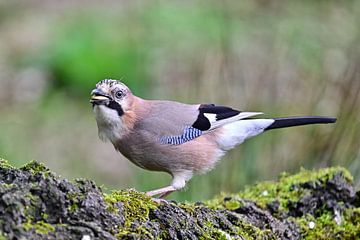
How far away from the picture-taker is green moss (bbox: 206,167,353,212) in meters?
4.28

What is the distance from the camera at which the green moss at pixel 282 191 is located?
428 cm

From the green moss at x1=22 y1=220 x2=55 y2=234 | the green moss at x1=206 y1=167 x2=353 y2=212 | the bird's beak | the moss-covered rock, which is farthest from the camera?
the bird's beak

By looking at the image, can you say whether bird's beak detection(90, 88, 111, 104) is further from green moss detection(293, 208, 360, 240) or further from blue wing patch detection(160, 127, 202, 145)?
green moss detection(293, 208, 360, 240)

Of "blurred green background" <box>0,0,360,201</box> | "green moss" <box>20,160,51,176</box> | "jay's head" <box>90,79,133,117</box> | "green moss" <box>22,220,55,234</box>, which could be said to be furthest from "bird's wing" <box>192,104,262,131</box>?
"green moss" <box>22,220,55,234</box>

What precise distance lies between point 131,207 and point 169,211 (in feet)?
0.66

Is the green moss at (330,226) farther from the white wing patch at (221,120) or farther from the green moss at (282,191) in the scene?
the white wing patch at (221,120)

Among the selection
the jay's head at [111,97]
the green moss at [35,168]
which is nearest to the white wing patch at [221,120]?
the jay's head at [111,97]

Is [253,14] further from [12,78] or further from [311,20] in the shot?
[12,78]

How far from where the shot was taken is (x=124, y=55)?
10.6 m

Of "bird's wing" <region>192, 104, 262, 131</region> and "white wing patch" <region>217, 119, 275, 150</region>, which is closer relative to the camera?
"bird's wing" <region>192, 104, 262, 131</region>

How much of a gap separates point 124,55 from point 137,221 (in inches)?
303

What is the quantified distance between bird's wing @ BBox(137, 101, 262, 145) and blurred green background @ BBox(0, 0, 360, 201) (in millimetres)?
989

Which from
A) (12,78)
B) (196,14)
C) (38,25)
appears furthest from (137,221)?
(38,25)

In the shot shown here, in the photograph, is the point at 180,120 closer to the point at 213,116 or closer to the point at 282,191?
the point at 213,116
